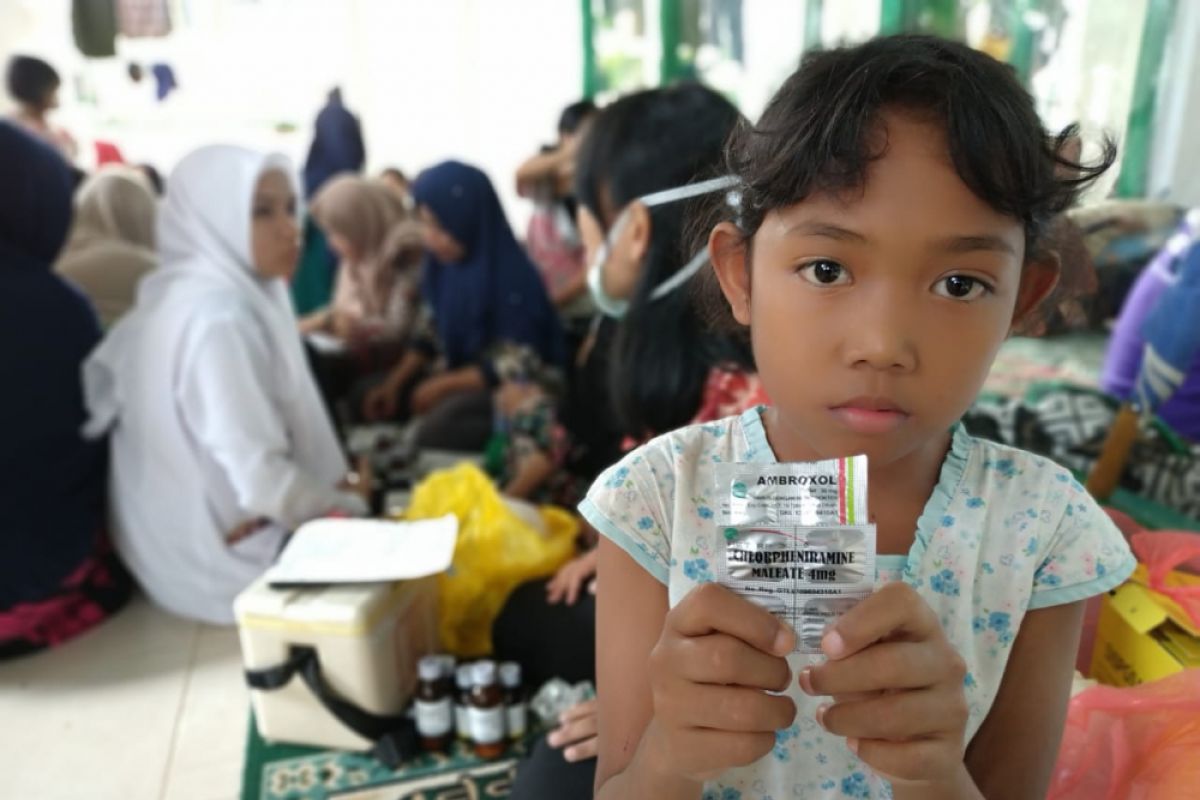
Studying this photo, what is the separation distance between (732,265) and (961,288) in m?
0.18

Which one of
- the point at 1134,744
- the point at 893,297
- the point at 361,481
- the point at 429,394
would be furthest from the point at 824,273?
the point at 429,394

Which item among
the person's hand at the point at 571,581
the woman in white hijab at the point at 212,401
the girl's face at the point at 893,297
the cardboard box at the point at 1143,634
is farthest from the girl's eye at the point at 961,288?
the woman in white hijab at the point at 212,401

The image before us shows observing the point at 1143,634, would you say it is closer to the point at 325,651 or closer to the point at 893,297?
the point at 893,297

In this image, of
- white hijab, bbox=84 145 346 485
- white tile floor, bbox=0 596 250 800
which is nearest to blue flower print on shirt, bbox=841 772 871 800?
white tile floor, bbox=0 596 250 800

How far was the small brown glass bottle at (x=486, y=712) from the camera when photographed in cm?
134

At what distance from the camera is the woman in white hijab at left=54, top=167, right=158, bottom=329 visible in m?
2.44

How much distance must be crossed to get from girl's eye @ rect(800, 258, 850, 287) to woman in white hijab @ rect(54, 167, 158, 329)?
234 centimetres

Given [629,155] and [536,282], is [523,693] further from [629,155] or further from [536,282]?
[536,282]

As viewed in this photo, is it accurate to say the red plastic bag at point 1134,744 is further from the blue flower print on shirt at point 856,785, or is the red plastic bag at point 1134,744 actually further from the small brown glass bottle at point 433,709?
the small brown glass bottle at point 433,709

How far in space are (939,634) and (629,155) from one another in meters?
1.04

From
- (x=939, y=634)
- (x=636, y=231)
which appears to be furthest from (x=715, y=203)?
(x=636, y=231)

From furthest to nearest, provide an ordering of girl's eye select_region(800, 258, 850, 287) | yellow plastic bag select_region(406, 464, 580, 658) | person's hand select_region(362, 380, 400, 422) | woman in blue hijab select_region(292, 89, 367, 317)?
woman in blue hijab select_region(292, 89, 367, 317)
person's hand select_region(362, 380, 400, 422)
yellow plastic bag select_region(406, 464, 580, 658)
girl's eye select_region(800, 258, 850, 287)

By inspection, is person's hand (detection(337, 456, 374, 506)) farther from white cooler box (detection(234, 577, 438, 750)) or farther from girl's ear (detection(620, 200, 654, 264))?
girl's ear (detection(620, 200, 654, 264))

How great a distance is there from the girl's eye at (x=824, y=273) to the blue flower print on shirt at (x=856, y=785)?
420 mm
